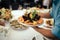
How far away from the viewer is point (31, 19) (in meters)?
1.21

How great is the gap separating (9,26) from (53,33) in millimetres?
345

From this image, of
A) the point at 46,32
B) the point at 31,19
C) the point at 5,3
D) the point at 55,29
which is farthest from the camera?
the point at 5,3

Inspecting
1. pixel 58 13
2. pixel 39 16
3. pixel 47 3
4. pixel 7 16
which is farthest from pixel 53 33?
pixel 47 3

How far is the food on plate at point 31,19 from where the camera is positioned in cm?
120

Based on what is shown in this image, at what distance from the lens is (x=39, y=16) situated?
1272 millimetres

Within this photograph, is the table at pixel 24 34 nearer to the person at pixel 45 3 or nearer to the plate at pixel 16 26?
the plate at pixel 16 26

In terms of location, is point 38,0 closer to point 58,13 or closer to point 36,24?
point 36,24

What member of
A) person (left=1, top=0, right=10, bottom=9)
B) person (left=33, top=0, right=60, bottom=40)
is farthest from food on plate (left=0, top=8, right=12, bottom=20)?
person (left=1, top=0, right=10, bottom=9)

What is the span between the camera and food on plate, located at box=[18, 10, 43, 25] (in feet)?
3.93

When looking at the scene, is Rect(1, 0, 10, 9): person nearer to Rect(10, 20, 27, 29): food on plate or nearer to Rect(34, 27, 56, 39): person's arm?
Rect(10, 20, 27, 29): food on plate

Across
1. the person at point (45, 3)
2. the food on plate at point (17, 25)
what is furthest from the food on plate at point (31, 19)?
the person at point (45, 3)

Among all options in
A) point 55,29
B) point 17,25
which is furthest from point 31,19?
point 55,29

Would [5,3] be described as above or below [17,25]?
above

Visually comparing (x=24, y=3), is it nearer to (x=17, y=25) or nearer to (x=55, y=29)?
(x=17, y=25)
